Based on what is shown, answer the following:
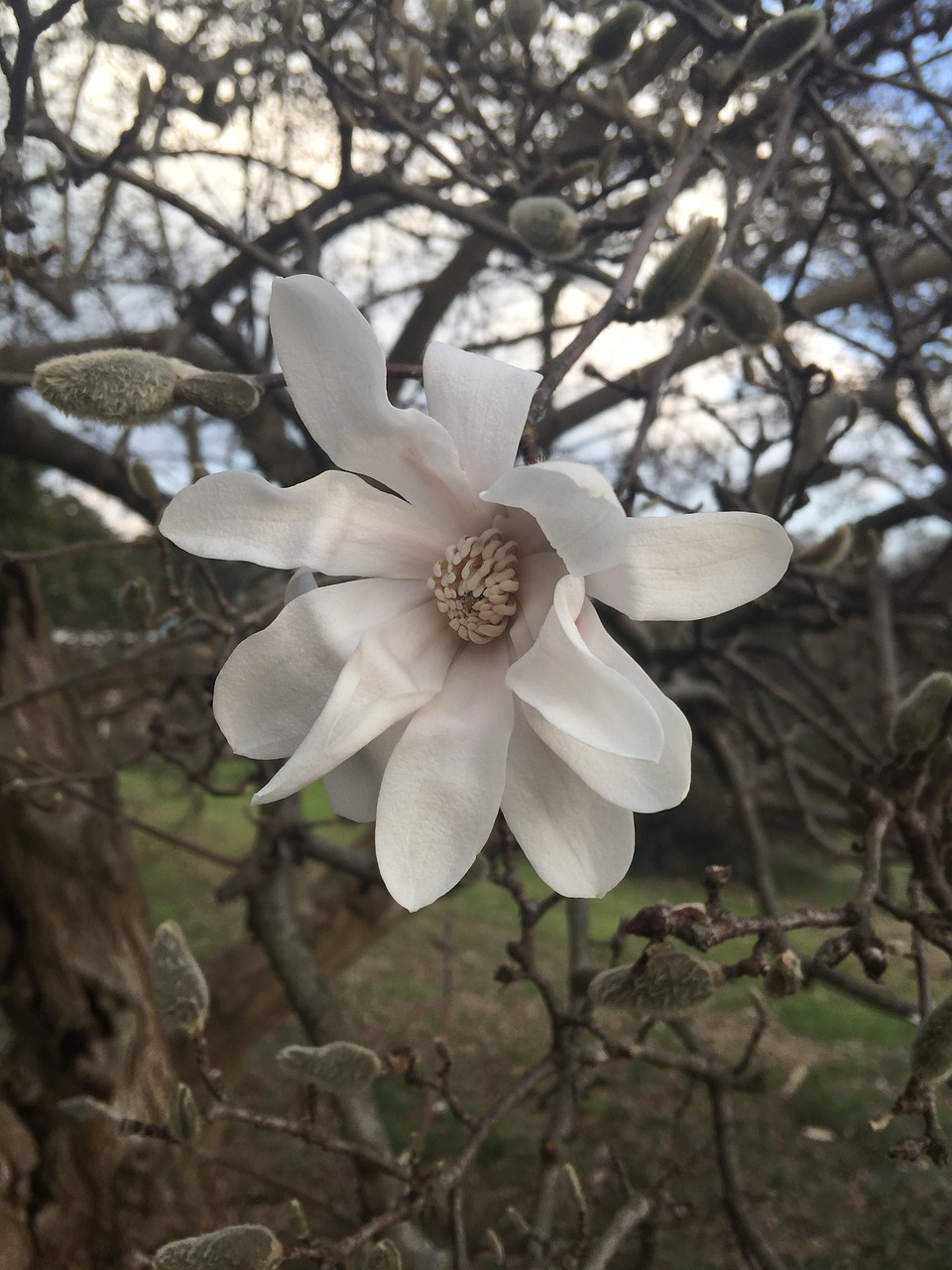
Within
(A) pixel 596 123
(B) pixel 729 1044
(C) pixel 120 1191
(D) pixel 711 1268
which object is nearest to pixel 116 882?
(C) pixel 120 1191

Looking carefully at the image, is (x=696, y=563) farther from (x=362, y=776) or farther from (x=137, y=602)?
(x=137, y=602)

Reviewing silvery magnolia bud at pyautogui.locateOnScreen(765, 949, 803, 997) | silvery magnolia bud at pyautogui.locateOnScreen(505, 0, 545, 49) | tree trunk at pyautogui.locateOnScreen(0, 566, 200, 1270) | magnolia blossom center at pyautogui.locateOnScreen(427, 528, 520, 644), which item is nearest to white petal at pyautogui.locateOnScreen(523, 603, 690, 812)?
magnolia blossom center at pyautogui.locateOnScreen(427, 528, 520, 644)

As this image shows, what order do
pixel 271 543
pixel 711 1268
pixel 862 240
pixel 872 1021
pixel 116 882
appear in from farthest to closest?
1. pixel 872 1021
2. pixel 116 882
3. pixel 711 1268
4. pixel 862 240
5. pixel 271 543

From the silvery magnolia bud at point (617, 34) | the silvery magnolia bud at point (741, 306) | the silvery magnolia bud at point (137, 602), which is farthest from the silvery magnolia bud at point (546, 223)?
the silvery magnolia bud at point (137, 602)

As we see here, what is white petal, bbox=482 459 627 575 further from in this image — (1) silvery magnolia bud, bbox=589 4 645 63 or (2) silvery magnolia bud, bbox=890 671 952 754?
(1) silvery magnolia bud, bbox=589 4 645 63

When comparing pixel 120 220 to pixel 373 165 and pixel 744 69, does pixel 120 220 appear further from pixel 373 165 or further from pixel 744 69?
pixel 744 69
